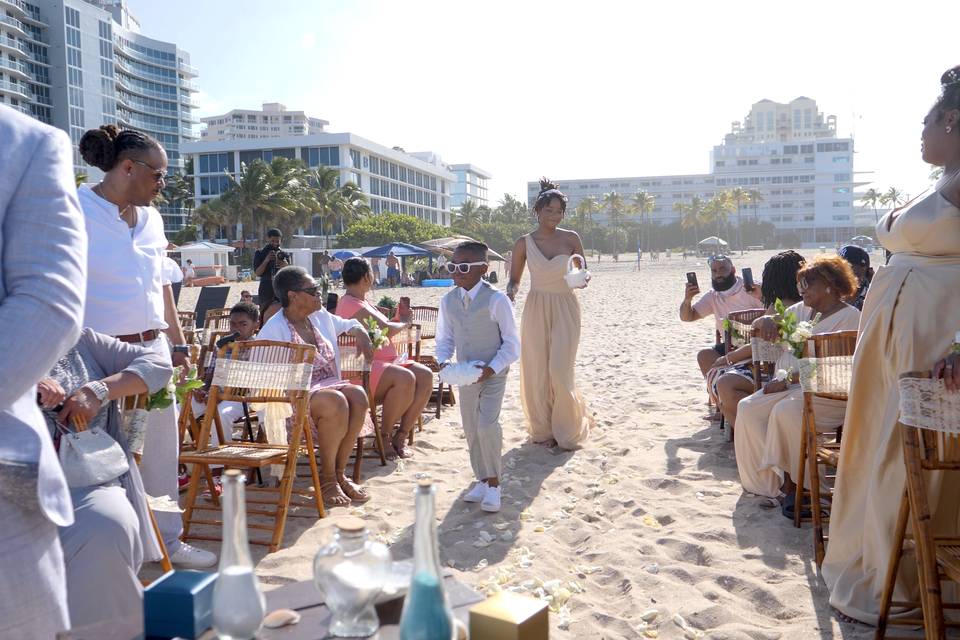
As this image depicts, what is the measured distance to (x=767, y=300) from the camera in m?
5.71

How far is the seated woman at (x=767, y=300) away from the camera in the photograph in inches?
218

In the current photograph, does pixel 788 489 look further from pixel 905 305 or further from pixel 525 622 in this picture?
pixel 525 622

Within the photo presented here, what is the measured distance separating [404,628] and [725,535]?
3.22 m

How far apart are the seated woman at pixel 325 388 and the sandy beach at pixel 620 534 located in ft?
0.78

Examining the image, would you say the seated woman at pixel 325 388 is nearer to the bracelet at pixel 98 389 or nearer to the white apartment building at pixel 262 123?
the bracelet at pixel 98 389

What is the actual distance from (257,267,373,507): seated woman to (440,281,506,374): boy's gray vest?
2.49ft

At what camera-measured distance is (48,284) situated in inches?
60.2

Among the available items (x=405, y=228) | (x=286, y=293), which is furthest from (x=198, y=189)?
(x=286, y=293)

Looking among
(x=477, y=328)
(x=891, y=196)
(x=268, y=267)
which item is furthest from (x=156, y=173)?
(x=891, y=196)

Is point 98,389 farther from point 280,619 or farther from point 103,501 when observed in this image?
point 280,619

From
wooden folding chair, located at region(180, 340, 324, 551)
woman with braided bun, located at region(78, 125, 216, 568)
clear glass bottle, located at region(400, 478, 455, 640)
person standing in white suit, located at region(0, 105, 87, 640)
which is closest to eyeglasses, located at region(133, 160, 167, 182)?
woman with braided bun, located at region(78, 125, 216, 568)

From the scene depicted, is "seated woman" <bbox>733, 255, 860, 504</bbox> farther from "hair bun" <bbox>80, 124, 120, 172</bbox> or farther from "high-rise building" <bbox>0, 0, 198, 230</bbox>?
"high-rise building" <bbox>0, 0, 198, 230</bbox>

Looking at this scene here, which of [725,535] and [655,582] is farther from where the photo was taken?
[725,535]

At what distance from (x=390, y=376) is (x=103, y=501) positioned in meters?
3.78
